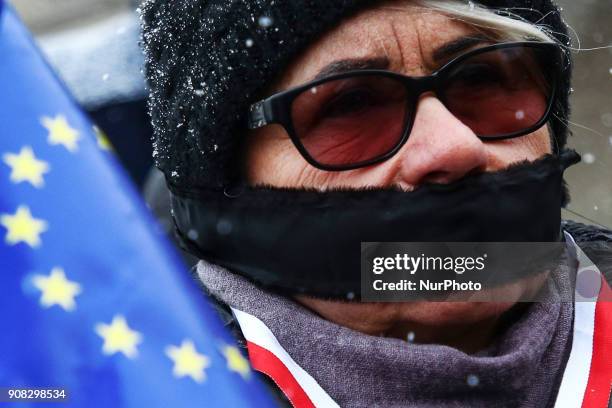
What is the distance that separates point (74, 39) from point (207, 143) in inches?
156

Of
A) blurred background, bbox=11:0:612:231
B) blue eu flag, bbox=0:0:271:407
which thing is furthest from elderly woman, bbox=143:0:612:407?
blurred background, bbox=11:0:612:231

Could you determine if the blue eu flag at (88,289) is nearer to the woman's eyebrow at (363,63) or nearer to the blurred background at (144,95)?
the woman's eyebrow at (363,63)

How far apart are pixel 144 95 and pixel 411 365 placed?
3.18 metres

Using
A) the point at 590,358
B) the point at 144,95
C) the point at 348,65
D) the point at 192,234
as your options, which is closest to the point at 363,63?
the point at 348,65

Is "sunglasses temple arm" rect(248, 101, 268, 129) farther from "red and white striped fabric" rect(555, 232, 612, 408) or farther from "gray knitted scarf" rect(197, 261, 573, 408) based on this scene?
"red and white striped fabric" rect(555, 232, 612, 408)

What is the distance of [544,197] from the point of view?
1548 mm

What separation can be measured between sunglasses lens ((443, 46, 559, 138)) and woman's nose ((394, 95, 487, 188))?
0.21ft

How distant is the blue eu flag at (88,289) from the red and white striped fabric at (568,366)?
48cm

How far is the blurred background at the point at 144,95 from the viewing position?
13.8 ft

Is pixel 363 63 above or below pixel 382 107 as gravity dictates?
above

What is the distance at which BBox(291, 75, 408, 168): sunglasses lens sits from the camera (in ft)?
5.12

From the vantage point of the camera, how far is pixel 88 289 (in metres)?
0.98

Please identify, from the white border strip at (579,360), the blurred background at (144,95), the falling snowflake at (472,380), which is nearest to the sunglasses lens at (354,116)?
the falling snowflake at (472,380)

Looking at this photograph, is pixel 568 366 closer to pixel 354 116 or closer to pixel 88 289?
pixel 354 116
